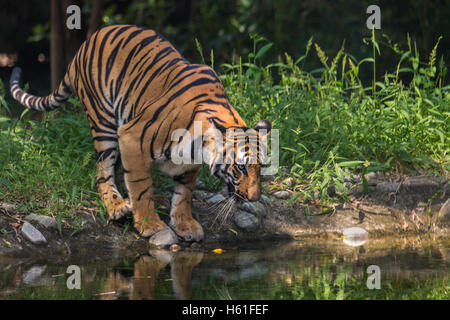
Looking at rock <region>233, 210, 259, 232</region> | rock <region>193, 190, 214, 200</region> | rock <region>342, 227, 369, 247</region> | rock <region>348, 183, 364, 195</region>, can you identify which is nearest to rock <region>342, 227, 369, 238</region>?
rock <region>342, 227, 369, 247</region>

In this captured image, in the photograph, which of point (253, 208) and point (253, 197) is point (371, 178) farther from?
point (253, 197)

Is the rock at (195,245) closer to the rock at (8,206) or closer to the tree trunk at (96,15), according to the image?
the rock at (8,206)

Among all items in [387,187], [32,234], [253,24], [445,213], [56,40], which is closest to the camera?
[32,234]

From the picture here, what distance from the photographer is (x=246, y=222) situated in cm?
588

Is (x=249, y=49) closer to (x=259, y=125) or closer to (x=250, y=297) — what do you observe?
(x=259, y=125)

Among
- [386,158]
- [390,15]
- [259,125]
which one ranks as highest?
[390,15]

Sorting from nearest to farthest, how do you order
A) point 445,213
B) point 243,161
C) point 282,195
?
point 243,161, point 445,213, point 282,195

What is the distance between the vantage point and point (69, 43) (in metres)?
9.82

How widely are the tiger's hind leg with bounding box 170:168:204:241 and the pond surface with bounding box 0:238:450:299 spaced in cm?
34

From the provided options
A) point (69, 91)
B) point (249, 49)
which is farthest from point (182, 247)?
point (249, 49)

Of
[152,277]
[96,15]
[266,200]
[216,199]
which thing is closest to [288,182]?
[266,200]

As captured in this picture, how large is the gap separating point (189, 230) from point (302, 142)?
1608 mm

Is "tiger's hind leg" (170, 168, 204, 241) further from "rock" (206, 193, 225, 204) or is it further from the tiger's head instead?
the tiger's head

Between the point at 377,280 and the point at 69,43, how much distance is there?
6477 millimetres
